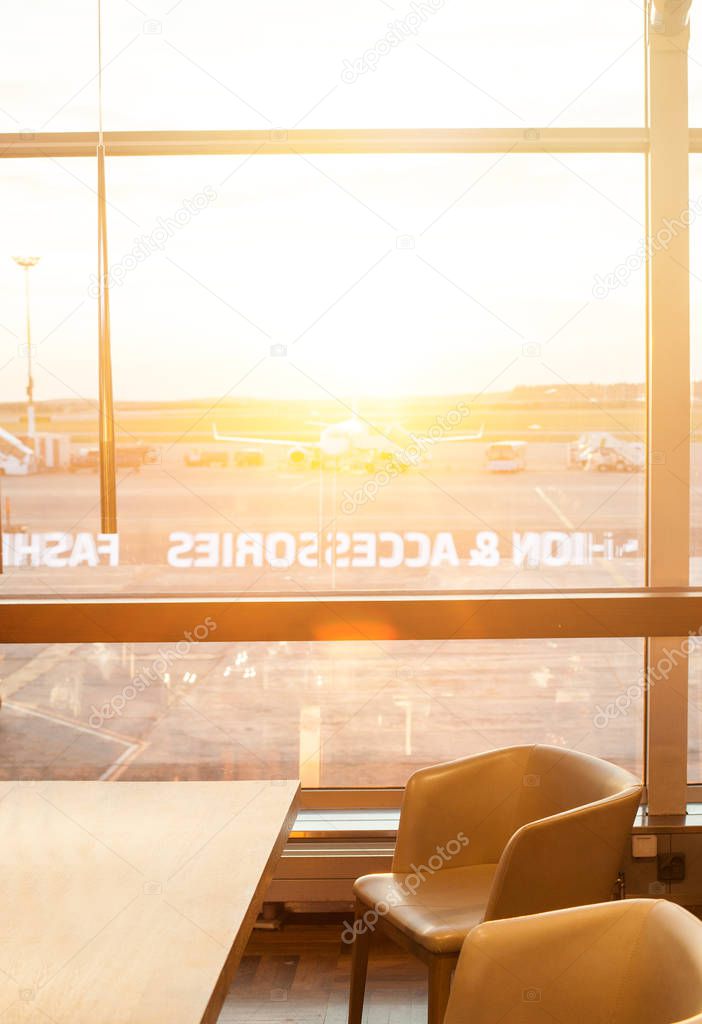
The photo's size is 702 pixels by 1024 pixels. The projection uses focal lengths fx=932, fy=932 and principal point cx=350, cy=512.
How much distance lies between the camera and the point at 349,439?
11.7 feet

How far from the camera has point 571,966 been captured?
63.8 inches

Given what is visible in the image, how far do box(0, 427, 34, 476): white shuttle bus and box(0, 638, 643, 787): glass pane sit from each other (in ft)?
2.28

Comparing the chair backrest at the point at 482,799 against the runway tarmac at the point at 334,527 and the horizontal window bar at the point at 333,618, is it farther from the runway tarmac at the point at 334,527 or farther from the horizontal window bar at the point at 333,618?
the runway tarmac at the point at 334,527

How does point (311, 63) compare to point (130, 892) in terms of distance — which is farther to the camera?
point (311, 63)

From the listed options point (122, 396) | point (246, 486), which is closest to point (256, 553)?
point (246, 486)

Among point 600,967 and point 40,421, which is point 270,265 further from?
point 600,967

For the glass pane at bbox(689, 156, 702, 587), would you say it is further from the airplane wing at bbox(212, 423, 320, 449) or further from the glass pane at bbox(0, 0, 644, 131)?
the airplane wing at bbox(212, 423, 320, 449)

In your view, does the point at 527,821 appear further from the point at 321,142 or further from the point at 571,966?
the point at 321,142

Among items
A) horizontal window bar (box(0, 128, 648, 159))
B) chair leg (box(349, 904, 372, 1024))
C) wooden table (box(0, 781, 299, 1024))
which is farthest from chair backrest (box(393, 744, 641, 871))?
horizontal window bar (box(0, 128, 648, 159))

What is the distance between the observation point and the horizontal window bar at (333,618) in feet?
9.89

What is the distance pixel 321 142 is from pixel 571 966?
9.38 feet

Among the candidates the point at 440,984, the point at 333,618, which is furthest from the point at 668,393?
the point at 440,984

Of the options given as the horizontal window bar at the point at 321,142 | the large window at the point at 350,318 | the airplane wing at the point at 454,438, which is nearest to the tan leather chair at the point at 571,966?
the large window at the point at 350,318

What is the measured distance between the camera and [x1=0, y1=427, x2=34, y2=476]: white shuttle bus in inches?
137
